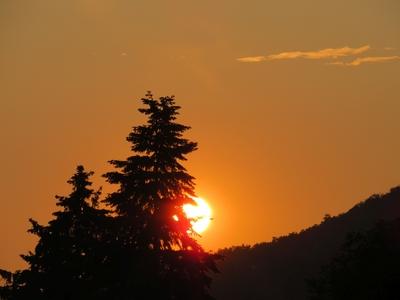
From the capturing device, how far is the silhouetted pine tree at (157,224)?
122 ft

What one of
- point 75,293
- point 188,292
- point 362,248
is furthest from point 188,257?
point 362,248

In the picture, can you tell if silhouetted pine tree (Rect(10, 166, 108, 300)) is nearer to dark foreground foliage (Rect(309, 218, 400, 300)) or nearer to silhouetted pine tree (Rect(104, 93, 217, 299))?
silhouetted pine tree (Rect(104, 93, 217, 299))

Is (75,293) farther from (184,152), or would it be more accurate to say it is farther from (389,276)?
(389,276)

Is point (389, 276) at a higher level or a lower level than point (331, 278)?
lower

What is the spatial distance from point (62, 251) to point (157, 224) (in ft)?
28.8

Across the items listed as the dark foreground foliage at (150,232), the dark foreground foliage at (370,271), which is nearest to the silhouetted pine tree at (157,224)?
the dark foreground foliage at (150,232)

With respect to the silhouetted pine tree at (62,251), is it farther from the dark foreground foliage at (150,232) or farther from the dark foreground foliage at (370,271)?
the dark foreground foliage at (370,271)

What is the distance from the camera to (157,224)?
37.5 meters

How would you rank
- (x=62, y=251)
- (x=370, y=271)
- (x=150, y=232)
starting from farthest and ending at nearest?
(x=370, y=271) < (x=62, y=251) < (x=150, y=232)

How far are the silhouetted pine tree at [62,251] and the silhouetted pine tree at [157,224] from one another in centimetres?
463

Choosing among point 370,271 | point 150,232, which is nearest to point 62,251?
point 150,232

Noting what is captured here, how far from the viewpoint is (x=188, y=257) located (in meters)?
37.4

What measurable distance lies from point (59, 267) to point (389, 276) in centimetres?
2018

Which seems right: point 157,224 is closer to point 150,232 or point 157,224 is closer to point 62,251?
point 150,232
